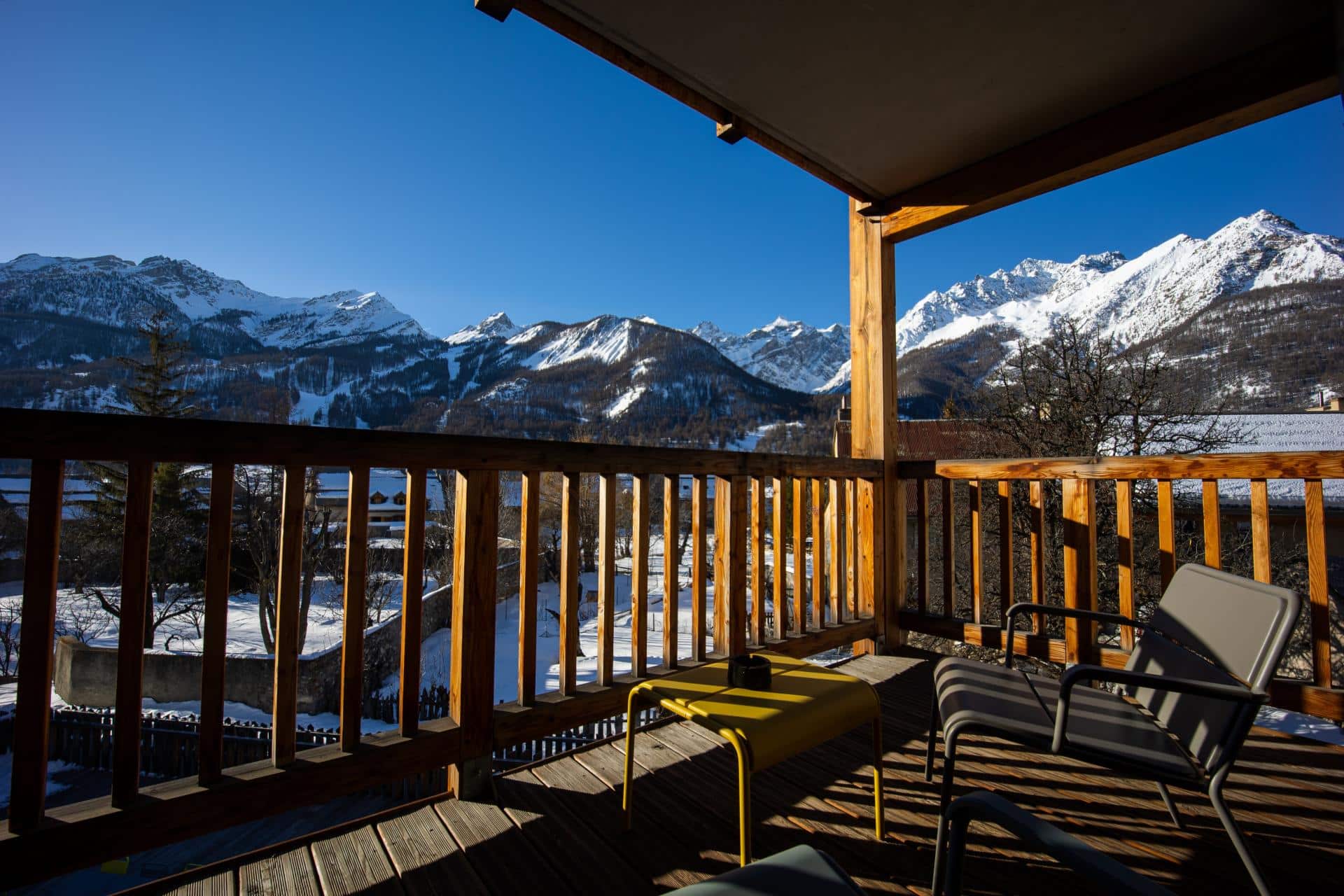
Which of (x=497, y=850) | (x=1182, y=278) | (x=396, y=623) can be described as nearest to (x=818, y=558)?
(x=497, y=850)

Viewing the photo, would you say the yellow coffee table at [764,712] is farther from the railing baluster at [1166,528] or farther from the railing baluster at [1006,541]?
the railing baluster at [1166,528]

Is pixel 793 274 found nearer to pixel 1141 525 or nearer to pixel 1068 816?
pixel 1141 525

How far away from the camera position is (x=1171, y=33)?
7.27 feet

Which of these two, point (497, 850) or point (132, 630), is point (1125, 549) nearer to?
point (497, 850)

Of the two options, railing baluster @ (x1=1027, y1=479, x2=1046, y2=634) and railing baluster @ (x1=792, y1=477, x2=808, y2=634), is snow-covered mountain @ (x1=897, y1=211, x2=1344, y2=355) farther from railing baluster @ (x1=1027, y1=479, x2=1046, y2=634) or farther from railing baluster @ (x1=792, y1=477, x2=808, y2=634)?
railing baluster @ (x1=792, y1=477, x2=808, y2=634)

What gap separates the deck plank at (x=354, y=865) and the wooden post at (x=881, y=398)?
2637 mm

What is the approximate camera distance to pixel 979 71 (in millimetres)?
2434

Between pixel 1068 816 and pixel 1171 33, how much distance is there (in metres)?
2.73

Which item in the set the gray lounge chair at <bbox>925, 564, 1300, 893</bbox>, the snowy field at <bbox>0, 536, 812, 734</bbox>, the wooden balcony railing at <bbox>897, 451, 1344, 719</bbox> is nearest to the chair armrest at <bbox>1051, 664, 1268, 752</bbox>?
the gray lounge chair at <bbox>925, 564, 1300, 893</bbox>

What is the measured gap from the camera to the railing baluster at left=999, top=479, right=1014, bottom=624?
3027 mm

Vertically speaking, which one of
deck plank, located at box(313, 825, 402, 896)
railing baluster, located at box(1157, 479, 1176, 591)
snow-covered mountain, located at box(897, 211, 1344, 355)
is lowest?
deck plank, located at box(313, 825, 402, 896)

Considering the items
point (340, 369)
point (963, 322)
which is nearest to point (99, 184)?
point (340, 369)

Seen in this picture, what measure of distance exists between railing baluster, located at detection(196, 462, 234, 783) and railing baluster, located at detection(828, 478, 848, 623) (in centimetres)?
260

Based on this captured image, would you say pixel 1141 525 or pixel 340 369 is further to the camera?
pixel 340 369
